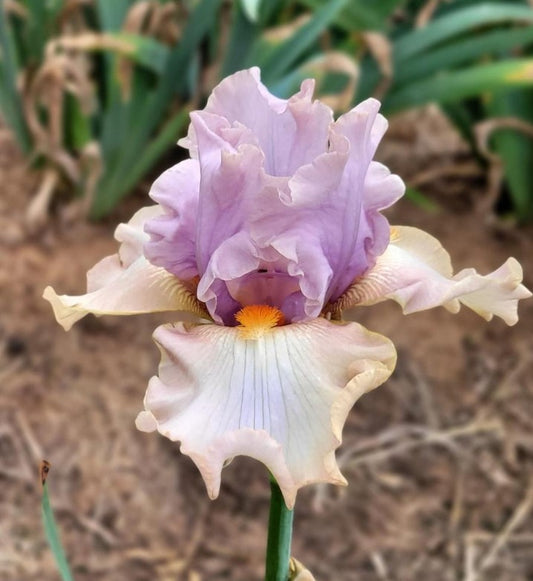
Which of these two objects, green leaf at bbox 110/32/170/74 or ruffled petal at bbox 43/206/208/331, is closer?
ruffled petal at bbox 43/206/208/331

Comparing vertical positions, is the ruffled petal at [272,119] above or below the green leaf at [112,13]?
above

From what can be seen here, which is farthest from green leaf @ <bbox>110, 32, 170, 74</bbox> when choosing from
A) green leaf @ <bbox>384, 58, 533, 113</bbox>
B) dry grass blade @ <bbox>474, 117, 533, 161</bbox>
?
dry grass blade @ <bbox>474, 117, 533, 161</bbox>

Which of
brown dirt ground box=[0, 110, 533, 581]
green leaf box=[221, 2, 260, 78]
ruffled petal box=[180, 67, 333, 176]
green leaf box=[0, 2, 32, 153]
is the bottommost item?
brown dirt ground box=[0, 110, 533, 581]

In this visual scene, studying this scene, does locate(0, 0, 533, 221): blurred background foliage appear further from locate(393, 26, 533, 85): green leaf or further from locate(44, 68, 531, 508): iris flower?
locate(44, 68, 531, 508): iris flower

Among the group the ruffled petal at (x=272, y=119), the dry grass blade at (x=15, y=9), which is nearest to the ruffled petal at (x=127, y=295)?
the ruffled petal at (x=272, y=119)

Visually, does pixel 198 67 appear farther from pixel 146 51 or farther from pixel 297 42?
pixel 297 42

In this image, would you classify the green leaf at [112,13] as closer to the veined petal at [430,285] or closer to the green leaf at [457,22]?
the green leaf at [457,22]
